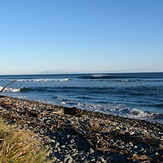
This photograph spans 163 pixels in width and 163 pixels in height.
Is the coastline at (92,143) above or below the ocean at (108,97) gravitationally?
above

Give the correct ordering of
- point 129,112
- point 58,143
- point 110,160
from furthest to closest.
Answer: point 129,112 → point 58,143 → point 110,160

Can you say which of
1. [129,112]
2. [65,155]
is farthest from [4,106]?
[65,155]

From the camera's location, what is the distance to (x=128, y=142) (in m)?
8.12

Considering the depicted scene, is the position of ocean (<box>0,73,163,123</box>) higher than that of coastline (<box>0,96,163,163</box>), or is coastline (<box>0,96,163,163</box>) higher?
coastline (<box>0,96,163,163</box>)

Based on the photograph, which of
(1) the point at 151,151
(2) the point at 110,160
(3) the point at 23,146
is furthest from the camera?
(1) the point at 151,151

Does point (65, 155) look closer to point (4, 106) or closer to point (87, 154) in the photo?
point (87, 154)

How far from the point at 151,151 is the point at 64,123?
3.72 metres

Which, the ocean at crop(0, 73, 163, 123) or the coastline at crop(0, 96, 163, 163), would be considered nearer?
the coastline at crop(0, 96, 163, 163)

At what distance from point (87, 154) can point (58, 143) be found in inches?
41.3

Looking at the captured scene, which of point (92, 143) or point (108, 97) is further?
point (108, 97)

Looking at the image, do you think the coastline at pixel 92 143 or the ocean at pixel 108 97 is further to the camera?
→ the ocean at pixel 108 97

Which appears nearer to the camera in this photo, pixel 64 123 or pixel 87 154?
pixel 87 154

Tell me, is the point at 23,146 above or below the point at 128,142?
above

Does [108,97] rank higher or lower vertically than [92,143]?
lower
